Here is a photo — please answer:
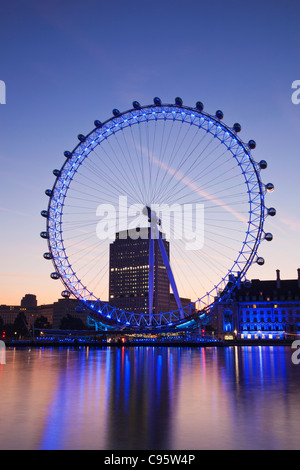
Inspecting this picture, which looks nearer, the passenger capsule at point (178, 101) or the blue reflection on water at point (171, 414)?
the blue reflection on water at point (171, 414)

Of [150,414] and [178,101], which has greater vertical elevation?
[178,101]

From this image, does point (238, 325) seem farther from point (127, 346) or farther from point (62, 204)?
point (62, 204)

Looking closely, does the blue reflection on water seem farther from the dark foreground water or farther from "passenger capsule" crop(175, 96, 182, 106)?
"passenger capsule" crop(175, 96, 182, 106)

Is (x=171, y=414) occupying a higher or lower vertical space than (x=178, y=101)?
lower

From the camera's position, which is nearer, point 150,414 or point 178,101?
point 150,414

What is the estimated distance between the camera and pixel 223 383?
25.4 m

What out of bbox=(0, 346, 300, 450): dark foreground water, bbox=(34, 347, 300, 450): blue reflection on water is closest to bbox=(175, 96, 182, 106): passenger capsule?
bbox=(0, 346, 300, 450): dark foreground water

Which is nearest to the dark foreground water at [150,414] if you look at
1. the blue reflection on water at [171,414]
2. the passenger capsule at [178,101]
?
the blue reflection on water at [171,414]

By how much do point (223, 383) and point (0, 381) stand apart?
42.1 feet

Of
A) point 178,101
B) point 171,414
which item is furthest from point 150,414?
point 178,101

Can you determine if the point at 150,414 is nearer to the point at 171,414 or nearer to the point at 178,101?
the point at 171,414

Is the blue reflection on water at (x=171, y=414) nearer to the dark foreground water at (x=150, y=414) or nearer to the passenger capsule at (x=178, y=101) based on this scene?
the dark foreground water at (x=150, y=414)

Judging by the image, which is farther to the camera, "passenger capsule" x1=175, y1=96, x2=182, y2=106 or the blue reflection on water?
"passenger capsule" x1=175, y1=96, x2=182, y2=106

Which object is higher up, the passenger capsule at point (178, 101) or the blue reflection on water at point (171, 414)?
the passenger capsule at point (178, 101)
